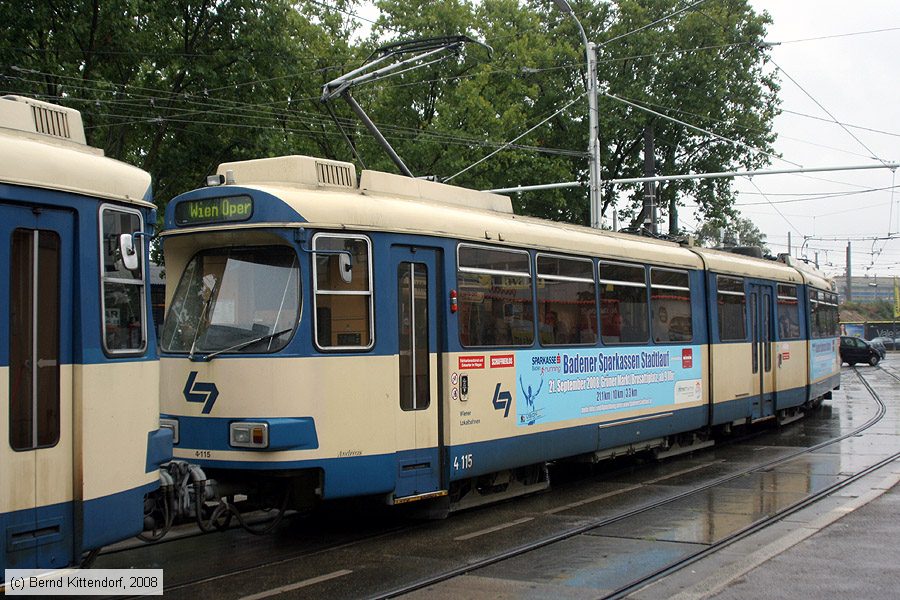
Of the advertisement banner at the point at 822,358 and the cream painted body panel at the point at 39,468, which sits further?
the advertisement banner at the point at 822,358

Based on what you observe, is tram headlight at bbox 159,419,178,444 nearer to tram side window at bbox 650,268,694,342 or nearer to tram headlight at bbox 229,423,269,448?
tram headlight at bbox 229,423,269,448

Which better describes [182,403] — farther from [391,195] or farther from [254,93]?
[254,93]

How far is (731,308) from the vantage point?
1678 centimetres

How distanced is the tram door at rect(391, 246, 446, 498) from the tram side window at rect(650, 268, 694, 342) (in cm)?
517

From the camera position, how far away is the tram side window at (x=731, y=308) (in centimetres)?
1633

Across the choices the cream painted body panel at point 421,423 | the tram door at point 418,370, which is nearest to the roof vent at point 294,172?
the tram door at point 418,370

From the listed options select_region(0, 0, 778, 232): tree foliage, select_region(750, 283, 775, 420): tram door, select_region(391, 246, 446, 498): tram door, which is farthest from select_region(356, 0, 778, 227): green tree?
select_region(391, 246, 446, 498): tram door

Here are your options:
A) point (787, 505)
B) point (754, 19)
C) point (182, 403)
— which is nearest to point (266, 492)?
point (182, 403)

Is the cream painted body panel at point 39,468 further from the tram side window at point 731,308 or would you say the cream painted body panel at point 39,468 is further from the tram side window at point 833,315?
the tram side window at point 833,315

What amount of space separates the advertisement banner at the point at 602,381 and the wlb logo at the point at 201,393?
11.4 feet

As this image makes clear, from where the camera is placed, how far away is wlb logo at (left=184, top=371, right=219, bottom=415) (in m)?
8.63

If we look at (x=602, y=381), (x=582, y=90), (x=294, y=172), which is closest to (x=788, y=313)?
(x=602, y=381)

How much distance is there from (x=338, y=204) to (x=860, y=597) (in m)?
5.24

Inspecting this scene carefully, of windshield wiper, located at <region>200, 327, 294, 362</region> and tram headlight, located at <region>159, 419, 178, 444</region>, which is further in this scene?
tram headlight, located at <region>159, 419, 178, 444</region>
